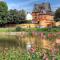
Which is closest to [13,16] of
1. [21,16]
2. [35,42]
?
[21,16]

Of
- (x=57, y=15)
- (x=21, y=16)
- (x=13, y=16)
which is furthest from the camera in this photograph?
(x=21, y=16)

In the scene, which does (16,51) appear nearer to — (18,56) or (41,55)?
(18,56)

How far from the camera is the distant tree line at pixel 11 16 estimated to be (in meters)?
33.9

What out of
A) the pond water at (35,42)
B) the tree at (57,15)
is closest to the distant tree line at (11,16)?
the tree at (57,15)

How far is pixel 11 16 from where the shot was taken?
3409cm

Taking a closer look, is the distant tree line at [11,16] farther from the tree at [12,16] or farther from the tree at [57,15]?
the tree at [57,15]

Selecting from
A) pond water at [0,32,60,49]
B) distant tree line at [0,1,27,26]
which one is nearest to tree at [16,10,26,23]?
distant tree line at [0,1,27,26]

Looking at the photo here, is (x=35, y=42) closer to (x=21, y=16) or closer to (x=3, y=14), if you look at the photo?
(x=3, y=14)

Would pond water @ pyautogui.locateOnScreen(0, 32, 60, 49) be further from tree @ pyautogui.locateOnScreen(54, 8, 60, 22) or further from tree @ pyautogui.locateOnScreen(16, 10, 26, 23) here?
tree @ pyautogui.locateOnScreen(16, 10, 26, 23)

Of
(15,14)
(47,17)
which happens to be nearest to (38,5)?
(47,17)

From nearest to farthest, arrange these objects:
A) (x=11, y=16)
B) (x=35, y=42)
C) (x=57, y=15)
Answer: (x=35, y=42), (x=57, y=15), (x=11, y=16)

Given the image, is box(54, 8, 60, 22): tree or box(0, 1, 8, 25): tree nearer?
box(54, 8, 60, 22): tree

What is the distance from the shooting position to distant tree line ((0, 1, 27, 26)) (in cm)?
3388

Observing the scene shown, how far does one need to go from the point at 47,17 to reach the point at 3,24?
648 cm
